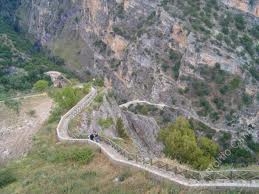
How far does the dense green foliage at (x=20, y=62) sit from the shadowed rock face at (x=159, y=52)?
740 cm

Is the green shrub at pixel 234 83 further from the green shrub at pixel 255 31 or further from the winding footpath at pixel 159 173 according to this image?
the winding footpath at pixel 159 173

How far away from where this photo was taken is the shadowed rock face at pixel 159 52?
276ft

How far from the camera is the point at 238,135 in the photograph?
259 ft

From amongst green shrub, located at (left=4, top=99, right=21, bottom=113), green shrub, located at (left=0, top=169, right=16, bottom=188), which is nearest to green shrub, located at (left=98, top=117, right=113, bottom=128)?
green shrub, located at (left=4, top=99, right=21, bottom=113)

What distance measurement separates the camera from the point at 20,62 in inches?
3927

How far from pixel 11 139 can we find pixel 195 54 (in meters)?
52.0

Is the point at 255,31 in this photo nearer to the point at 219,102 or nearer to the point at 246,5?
the point at 246,5

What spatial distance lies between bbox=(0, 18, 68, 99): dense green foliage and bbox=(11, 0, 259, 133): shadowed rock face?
291 inches

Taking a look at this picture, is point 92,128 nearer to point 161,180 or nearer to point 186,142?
point 186,142

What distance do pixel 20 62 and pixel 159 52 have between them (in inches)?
1021

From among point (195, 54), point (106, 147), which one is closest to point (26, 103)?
point (106, 147)

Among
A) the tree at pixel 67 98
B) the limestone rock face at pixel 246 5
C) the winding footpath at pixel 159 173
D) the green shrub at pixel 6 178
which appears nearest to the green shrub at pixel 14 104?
the tree at pixel 67 98

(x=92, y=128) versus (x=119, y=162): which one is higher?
(x=119, y=162)

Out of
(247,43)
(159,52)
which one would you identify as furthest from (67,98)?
(247,43)
